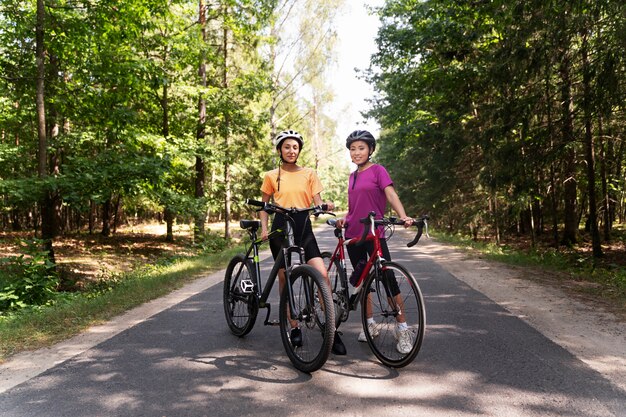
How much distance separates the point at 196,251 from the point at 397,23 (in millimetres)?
10965

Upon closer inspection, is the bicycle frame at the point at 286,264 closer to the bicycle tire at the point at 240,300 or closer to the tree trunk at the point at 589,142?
the bicycle tire at the point at 240,300

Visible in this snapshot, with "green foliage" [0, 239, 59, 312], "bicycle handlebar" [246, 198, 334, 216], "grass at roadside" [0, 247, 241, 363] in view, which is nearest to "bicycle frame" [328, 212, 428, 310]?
"bicycle handlebar" [246, 198, 334, 216]

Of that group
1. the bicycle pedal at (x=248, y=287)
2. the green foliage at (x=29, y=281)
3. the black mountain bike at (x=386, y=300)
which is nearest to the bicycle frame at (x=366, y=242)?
the black mountain bike at (x=386, y=300)

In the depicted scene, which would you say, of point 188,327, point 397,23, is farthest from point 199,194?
point 188,327

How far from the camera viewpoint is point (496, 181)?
10305 mm

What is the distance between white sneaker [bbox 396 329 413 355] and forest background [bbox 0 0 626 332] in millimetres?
5004

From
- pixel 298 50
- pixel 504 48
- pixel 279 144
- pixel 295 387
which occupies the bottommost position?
pixel 295 387

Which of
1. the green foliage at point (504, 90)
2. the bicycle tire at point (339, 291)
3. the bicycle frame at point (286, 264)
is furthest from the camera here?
the green foliage at point (504, 90)

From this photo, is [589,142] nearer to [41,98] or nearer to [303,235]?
[303,235]

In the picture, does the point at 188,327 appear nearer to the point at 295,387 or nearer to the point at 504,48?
the point at 295,387

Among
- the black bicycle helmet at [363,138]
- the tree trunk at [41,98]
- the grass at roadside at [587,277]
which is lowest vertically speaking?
the grass at roadside at [587,277]

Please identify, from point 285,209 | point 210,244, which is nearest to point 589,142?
point 285,209

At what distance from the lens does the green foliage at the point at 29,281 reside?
7580 mm

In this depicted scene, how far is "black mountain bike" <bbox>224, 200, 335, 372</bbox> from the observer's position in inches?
130
